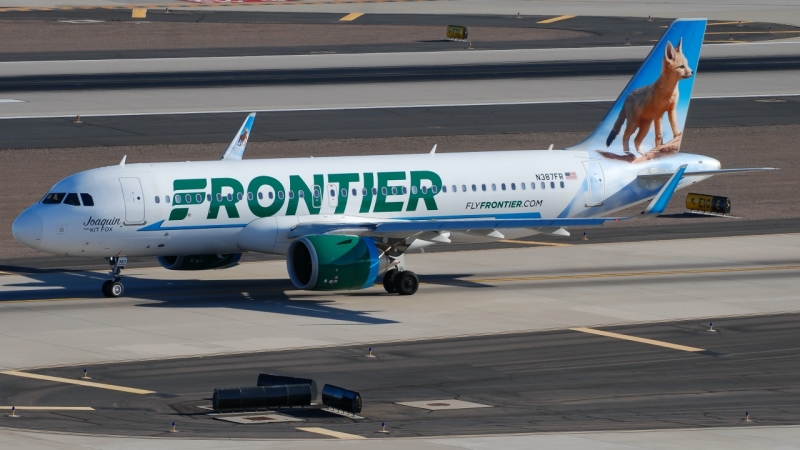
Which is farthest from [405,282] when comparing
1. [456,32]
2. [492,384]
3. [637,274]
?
[456,32]

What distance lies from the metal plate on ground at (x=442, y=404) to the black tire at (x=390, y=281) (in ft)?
48.1

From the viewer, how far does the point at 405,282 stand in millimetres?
48281

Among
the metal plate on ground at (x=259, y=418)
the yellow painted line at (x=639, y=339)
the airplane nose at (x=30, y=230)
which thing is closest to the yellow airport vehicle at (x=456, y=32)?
the airplane nose at (x=30, y=230)

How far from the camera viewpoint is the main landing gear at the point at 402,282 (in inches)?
1902

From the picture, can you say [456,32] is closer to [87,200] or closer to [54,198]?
[54,198]

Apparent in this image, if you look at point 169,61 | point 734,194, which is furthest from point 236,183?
point 169,61

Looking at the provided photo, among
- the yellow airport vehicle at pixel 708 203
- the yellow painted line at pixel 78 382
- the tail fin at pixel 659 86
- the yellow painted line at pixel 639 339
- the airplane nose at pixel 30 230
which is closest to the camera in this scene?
the yellow painted line at pixel 78 382

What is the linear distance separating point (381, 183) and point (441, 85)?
169ft

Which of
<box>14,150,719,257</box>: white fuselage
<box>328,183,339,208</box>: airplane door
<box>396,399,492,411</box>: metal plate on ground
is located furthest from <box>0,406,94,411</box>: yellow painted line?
<box>328,183,339,208</box>: airplane door

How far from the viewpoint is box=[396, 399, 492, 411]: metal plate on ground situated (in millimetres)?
33375

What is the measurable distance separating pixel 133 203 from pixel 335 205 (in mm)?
6901

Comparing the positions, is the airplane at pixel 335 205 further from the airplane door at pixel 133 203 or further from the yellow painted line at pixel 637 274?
the yellow painted line at pixel 637 274

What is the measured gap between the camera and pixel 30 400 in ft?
110

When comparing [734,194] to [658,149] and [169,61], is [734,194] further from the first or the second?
[169,61]
